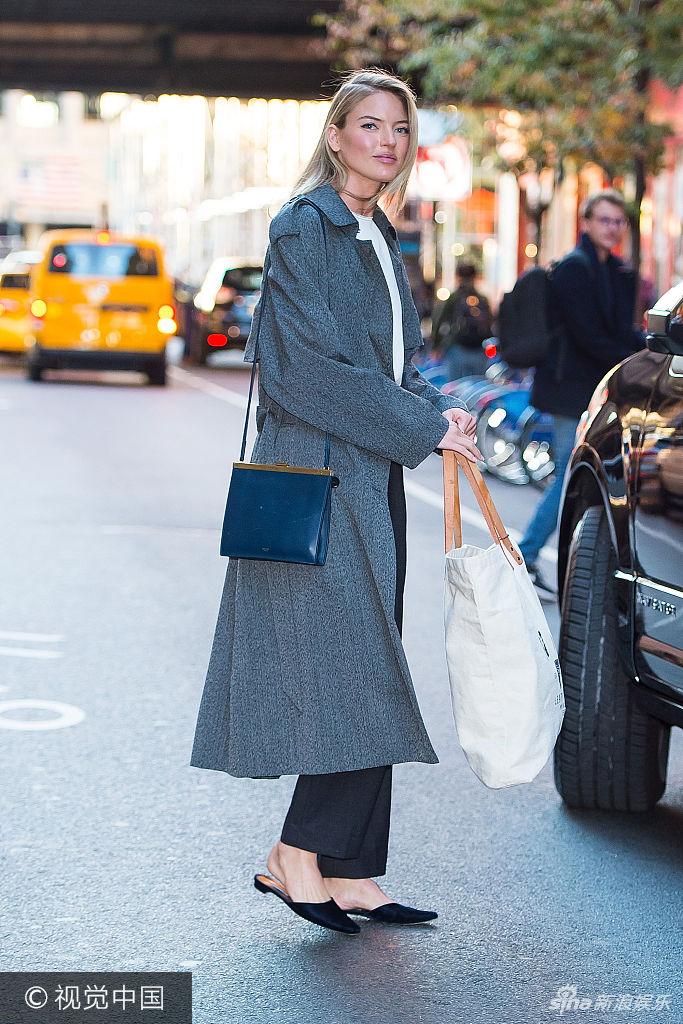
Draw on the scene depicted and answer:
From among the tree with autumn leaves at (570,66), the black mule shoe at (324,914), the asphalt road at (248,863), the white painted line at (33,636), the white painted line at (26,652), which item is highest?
the tree with autumn leaves at (570,66)

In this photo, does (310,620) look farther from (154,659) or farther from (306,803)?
(154,659)

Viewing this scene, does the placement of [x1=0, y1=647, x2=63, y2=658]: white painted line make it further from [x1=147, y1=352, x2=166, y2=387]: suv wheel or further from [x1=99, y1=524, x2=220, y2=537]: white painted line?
[x1=147, y1=352, x2=166, y2=387]: suv wheel

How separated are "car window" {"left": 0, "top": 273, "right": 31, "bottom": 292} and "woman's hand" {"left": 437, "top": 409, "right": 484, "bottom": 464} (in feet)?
88.9

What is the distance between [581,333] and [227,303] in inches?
836

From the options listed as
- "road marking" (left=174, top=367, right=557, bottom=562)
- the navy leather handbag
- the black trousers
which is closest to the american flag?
"road marking" (left=174, top=367, right=557, bottom=562)

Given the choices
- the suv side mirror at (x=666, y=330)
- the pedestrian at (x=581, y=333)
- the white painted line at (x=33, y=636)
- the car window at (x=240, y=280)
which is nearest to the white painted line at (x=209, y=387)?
the car window at (x=240, y=280)

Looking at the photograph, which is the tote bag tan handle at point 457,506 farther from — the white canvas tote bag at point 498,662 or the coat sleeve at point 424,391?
the coat sleeve at point 424,391

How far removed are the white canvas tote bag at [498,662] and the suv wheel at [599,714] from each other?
3.40ft

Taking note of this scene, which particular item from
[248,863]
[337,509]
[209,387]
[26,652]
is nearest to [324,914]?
[248,863]

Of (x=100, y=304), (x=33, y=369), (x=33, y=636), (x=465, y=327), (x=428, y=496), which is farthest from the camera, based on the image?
(x=33, y=369)

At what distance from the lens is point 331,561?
4426mm

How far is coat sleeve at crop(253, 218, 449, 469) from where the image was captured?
4.38 metres

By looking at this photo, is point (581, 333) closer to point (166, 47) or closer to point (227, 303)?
point (227, 303)

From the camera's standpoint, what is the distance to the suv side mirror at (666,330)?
5027 millimetres
